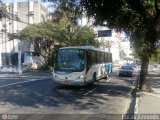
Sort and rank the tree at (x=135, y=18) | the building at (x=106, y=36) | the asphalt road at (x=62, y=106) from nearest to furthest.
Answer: the asphalt road at (x=62, y=106)
the tree at (x=135, y=18)
the building at (x=106, y=36)

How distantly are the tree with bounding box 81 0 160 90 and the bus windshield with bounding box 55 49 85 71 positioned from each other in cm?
394

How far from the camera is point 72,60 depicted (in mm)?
24391

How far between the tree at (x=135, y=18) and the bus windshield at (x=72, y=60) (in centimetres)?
394

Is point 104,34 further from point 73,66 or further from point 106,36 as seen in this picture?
point 73,66

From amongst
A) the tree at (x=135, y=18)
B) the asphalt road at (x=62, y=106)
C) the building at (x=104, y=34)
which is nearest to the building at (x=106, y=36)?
the building at (x=104, y=34)

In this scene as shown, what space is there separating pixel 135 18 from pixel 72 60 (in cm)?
611

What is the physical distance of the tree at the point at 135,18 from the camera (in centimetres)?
1781

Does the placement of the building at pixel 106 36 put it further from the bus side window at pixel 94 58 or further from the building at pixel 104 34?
the bus side window at pixel 94 58

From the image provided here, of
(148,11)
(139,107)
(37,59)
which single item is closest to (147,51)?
(148,11)

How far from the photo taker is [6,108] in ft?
49.5

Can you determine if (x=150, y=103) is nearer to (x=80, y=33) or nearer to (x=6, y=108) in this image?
(x=6, y=108)

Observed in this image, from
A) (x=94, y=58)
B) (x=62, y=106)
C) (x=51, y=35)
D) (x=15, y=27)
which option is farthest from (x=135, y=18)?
(x=15, y=27)

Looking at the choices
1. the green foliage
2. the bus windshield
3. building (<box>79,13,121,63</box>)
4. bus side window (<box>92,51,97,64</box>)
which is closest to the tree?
building (<box>79,13,121,63</box>)

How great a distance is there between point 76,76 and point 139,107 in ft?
29.7
